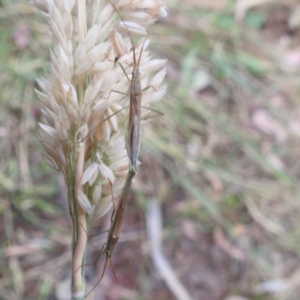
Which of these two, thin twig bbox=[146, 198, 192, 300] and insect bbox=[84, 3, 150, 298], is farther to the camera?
thin twig bbox=[146, 198, 192, 300]

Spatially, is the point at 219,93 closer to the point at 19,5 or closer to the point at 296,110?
the point at 296,110

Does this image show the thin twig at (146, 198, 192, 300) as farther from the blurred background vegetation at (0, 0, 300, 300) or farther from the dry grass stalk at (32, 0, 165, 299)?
the dry grass stalk at (32, 0, 165, 299)

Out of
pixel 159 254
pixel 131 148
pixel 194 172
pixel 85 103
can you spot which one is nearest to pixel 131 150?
pixel 131 148

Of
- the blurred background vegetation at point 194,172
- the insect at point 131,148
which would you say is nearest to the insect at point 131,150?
the insect at point 131,148

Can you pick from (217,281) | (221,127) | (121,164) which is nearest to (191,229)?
(217,281)

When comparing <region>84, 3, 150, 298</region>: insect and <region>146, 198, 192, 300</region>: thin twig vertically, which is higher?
<region>84, 3, 150, 298</region>: insect

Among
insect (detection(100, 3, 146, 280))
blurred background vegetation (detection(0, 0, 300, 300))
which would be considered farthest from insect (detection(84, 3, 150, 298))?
blurred background vegetation (detection(0, 0, 300, 300))
